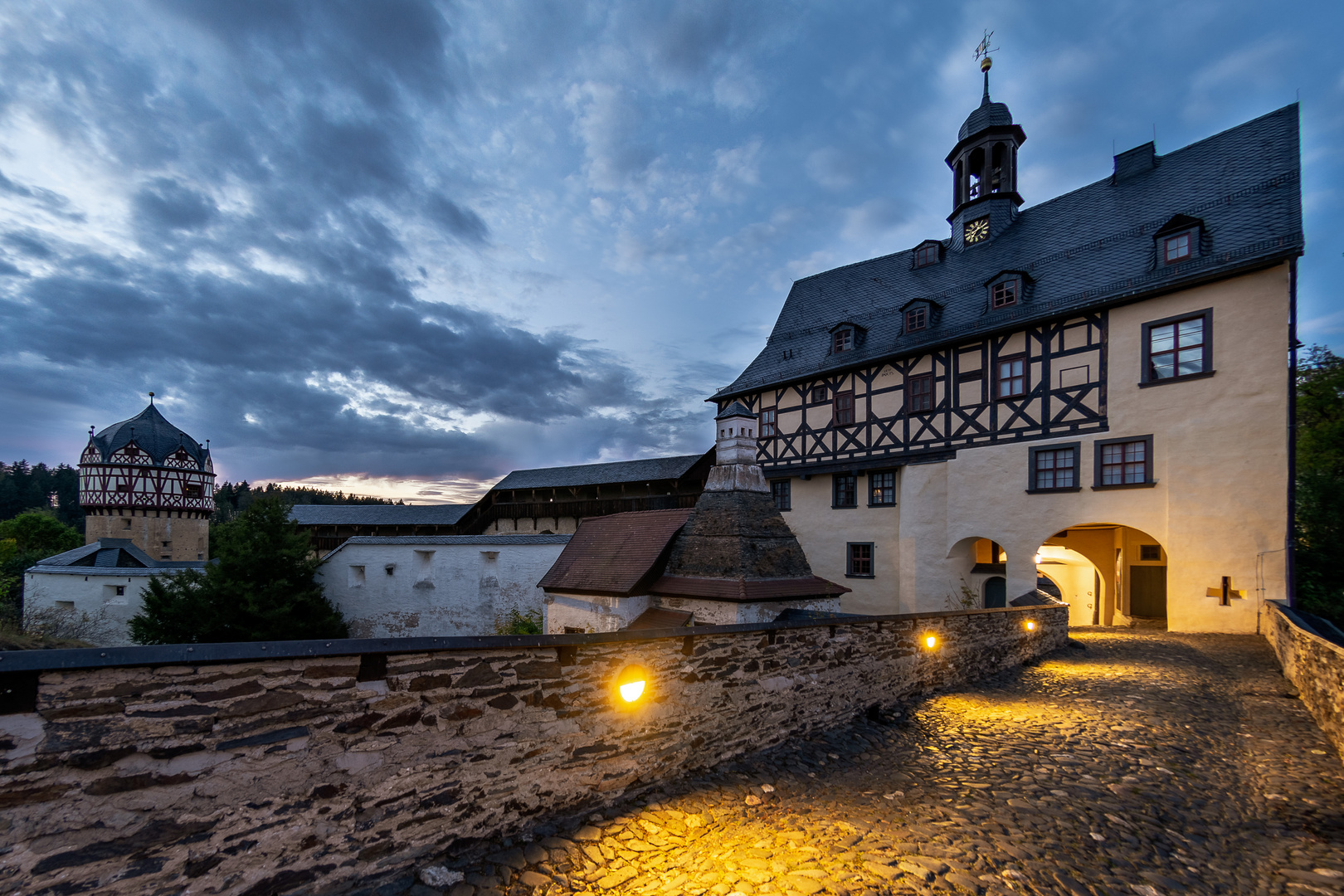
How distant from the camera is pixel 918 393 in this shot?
16031mm

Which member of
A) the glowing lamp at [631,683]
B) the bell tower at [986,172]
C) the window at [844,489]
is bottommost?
the glowing lamp at [631,683]

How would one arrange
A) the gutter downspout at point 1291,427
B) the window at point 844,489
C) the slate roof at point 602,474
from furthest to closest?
the slate roof at point 602,474
the window at point 844,489
the gutter downspout at point 1291,427

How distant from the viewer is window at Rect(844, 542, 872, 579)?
16812 millimetres

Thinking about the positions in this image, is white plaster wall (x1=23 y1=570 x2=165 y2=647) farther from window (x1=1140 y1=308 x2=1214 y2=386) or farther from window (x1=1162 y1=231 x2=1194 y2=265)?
window (x1=1162 y1=231 x2=1194 y2=265)

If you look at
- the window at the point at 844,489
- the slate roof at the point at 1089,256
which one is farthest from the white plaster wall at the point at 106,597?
the window at the point at 844,489

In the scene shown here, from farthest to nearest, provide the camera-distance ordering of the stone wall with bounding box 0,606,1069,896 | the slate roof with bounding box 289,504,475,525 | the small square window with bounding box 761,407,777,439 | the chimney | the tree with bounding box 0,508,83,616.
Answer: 1. the tree with bounding box 0,508,83,616
2. the slate roof with bounding box 289,504,475,525
3. the small square window with bounding box 761,407,777,439
4. the chimney
5. the stone wall with bounding box 0,606,1069,896

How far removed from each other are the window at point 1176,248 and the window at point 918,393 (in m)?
5.40

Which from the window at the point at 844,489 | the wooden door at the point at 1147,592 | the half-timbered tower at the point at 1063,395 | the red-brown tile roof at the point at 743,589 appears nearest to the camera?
the red-brown tile roof at the point at 743,589

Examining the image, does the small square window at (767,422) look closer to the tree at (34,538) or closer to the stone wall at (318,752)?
the stone wall at (318,752)

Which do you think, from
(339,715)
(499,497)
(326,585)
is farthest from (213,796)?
(499,497)

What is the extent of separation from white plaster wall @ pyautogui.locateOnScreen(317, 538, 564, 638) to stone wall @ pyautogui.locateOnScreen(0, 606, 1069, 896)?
51.6 ft

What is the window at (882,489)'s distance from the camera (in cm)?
1647

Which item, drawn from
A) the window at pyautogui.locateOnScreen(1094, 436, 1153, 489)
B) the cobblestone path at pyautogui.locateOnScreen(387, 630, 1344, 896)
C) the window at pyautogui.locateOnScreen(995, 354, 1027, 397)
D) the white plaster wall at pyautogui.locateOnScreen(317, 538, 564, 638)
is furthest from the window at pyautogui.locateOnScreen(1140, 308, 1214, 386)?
the white plaster wall at pyautogui.locateOnScreen(317, 538, 564, 638)

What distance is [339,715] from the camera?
2926 mm
